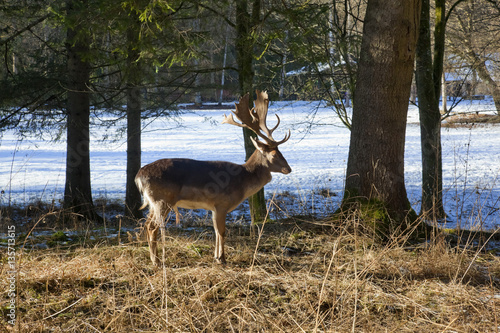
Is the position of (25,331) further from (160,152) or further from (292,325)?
(160,152)

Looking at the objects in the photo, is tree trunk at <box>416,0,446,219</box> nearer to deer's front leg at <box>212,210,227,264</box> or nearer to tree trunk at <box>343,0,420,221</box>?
tree trunk at <box>343,0,420,221</box>

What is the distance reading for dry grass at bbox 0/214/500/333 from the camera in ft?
11.3

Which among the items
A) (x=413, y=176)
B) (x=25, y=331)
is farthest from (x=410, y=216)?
(x=413, y=176)

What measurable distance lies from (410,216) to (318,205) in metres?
5.21

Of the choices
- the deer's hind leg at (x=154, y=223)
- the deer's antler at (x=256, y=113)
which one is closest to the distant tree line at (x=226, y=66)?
the deer's antler at (x=256, y=113)

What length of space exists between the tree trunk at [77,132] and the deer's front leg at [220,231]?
543cm

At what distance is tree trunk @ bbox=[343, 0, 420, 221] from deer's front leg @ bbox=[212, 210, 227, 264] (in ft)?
6.72

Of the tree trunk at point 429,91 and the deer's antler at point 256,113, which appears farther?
the tree trunk at point 429,91

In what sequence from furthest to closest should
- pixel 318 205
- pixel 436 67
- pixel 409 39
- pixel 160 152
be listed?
pixel 160 152 → pixel 318 205 → pixel 436 67 → pixel 409 39

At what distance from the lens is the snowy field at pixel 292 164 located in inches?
451

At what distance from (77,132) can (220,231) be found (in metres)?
6.48

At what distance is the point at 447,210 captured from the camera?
450 inches

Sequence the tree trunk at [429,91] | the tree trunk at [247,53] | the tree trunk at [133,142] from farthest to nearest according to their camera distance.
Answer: the tree trunk at [133,142], the tree trunk at [429,91], the tree trunk at [247,53]

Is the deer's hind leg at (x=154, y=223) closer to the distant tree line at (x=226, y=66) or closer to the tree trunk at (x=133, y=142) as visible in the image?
the distant tree line at (x=226, y=66)
